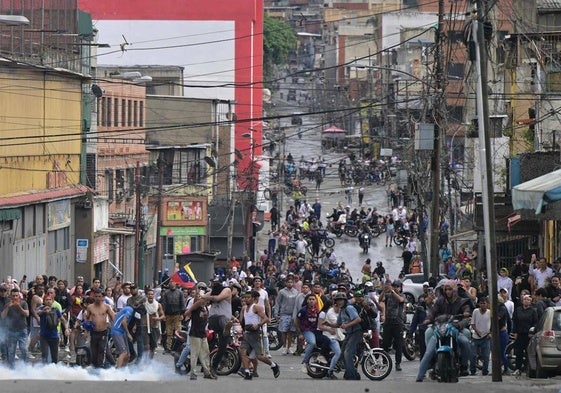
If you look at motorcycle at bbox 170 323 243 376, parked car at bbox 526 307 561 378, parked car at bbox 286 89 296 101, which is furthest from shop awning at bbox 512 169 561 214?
parked car at bbox 286 89 296 101

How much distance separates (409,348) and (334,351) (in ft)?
17.2

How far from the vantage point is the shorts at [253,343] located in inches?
988

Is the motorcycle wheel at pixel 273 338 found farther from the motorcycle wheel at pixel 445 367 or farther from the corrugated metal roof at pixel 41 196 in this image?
the corrugated metal roof at pixel 41 196

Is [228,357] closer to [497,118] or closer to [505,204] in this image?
[505,204]

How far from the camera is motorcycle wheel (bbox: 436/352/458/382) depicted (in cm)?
2369

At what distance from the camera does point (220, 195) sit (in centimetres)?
7994

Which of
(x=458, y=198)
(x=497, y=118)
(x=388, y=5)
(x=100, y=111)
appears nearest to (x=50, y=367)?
(x=497, y=118)

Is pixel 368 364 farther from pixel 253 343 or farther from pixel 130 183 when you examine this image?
pixel 130 183

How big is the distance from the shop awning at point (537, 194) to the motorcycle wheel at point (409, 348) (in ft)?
21.6

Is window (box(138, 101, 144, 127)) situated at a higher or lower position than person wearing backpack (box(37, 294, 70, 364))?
higher

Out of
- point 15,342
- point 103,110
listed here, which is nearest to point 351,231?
point 103,110

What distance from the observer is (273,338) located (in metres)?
33.8

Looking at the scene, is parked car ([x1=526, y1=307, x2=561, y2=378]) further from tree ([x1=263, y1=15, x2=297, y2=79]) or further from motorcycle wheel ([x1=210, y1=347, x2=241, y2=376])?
tree ([x1=263, y1=15, x2=297, y2=79])

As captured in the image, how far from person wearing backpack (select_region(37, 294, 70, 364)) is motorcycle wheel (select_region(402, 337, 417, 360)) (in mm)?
6548
